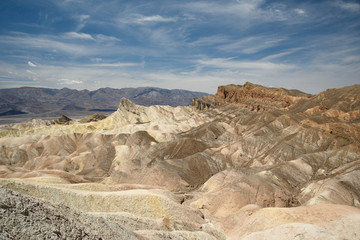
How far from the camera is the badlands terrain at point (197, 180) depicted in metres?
15.5

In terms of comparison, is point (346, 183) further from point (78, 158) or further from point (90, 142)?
point (90, 142)

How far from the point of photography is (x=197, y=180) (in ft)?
144

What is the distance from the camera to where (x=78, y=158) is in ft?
186

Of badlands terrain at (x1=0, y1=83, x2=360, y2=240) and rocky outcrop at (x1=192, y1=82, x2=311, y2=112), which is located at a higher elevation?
rocky outcrop at (x1=192, y1=82, x2=311, y2=112)

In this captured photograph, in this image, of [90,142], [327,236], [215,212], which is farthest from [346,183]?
[90,142]

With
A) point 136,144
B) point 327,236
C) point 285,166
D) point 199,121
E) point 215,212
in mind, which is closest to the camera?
point 327,236

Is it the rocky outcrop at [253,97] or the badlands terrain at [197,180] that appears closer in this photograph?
the badlands terrain at [197,180]

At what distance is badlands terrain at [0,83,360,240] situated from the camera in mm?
15484

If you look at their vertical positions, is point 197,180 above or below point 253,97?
below

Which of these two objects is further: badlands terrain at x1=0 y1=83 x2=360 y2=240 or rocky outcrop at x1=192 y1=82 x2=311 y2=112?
rocky outcrop at x1=192 y1=82 x2=311 y2=112

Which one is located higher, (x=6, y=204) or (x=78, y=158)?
(x=6, y=204)

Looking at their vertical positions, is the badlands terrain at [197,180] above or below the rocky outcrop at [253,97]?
below

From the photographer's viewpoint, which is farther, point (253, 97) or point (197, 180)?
point (253, 97)

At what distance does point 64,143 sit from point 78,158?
14.0 m
